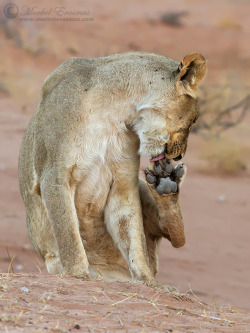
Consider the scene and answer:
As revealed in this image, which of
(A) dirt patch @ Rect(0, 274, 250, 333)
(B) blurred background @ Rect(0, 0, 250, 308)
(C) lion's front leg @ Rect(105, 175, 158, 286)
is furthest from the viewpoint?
(B) blurred background @ Rect(0, 0, 250, 308)

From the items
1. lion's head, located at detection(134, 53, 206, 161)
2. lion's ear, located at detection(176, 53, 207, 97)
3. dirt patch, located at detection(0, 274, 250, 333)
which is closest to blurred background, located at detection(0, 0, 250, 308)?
dirt patch, located at detection(0, 274, 250, 333)

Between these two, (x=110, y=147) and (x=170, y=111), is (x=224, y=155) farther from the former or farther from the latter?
(x=110, y=147)

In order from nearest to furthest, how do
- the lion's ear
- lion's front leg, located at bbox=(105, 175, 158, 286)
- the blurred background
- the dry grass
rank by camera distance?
the lion's ear
lion's front leg, located at bbox=(105, 175, 158, 286)
the blurred background
the dry grass

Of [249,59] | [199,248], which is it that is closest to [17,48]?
[249,59]

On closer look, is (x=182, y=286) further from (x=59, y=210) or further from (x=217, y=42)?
(x=217, y=42)

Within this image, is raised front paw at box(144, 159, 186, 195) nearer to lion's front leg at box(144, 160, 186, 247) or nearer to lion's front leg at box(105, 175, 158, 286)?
lion's front leg at box(144, 160, 186, 247)

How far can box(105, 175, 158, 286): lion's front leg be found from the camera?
18.4 ft

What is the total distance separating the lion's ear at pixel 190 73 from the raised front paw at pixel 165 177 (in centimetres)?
53

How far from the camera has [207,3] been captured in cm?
2464

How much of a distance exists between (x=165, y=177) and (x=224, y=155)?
962 centimetres

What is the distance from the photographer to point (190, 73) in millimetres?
5551

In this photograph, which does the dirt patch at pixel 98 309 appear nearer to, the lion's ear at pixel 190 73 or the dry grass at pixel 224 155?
the lion's ear at pixel 190 73

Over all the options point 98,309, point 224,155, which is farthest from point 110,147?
point 224,155

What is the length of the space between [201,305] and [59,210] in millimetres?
1138
